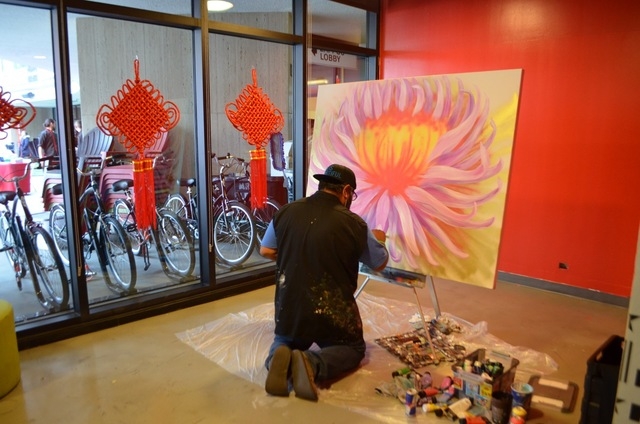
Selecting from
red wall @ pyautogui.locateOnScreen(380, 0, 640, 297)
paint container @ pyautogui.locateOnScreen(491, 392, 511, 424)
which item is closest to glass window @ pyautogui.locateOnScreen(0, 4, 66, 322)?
paint container @ pyautogui.locateOnScreen(491, 392, 511, 424)

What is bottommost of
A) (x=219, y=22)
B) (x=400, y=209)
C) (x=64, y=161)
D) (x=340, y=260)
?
(x=340, y=260)

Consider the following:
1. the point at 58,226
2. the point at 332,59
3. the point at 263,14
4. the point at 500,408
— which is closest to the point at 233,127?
the point at 263,14

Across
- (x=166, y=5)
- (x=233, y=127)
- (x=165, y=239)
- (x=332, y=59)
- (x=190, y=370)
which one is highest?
(x=166, y=5)

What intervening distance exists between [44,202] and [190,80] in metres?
1.44

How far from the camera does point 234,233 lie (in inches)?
173

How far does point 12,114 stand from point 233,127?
186cm

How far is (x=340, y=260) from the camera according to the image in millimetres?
2543

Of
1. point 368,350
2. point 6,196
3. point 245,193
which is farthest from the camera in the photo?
point 245,193

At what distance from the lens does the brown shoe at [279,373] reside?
7.93ft

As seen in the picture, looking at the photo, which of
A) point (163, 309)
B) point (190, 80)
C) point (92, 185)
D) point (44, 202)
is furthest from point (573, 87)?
point (44, 202)

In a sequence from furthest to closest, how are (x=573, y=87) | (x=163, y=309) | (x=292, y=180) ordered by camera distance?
(x=292, y=180) → (x=573, y=87) → (x=163, y=309)

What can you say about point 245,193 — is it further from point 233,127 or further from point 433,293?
point 433,293

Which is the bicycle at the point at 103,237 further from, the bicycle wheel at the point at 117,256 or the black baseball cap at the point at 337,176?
the black baseball cap at the point at 337,176

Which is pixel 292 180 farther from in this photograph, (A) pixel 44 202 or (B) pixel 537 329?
(B) pixel 537 329
